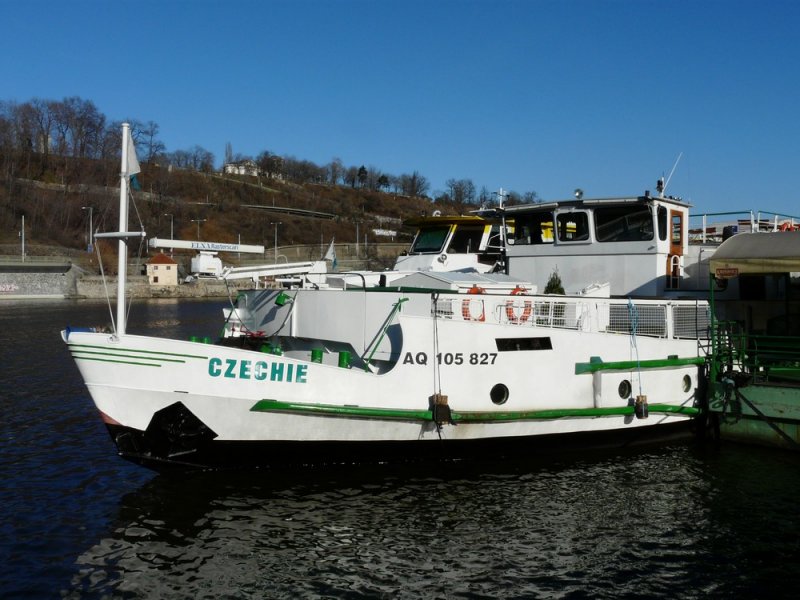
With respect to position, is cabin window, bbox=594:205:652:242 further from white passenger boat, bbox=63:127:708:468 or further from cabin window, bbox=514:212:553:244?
cabin window, bbox=514:212:553:244

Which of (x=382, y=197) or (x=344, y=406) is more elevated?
(x=382, y=197)

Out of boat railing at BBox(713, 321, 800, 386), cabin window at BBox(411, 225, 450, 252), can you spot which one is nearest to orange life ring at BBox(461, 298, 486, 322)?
boat railing at BBox(713, 321, 800, 386)

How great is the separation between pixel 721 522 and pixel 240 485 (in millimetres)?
6636

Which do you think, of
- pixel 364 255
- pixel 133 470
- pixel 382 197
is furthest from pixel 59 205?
pixel 133 470

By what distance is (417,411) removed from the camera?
10164 mm

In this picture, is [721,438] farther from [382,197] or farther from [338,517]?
[382,197]

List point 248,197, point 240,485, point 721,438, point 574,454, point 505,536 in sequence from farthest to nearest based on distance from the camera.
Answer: point 248,197 → point 721,438 → point 574,454 → point 240,485 → point 505,536

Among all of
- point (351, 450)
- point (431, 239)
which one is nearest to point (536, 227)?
point (431, 239)

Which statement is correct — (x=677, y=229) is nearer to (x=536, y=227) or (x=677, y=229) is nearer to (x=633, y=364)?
(x=536, y=227)

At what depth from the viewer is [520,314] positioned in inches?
443

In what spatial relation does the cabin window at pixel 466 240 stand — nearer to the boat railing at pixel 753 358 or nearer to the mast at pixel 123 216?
the boat railing at pixel 753 358

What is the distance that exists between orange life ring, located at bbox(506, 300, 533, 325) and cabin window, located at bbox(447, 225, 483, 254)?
589cm

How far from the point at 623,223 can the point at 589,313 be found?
3.38 metres

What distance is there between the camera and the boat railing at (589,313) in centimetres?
1096
